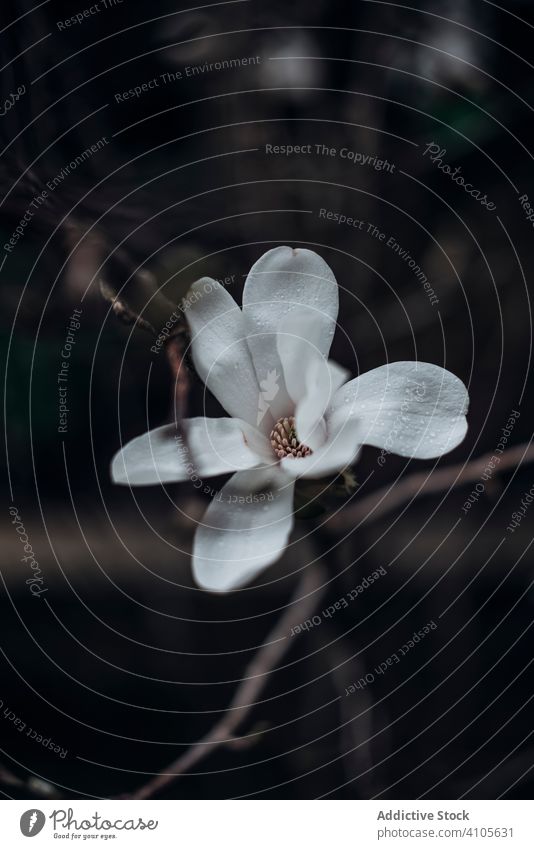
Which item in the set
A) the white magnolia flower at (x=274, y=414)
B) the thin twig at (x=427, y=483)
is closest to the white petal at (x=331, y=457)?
the white magnolia flower at (x=274, y=414)

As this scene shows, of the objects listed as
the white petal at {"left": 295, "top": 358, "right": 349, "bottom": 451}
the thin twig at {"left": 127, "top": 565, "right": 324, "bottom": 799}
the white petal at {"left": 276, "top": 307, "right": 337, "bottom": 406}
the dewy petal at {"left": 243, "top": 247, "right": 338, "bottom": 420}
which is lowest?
the thin twig at {"left": 127, "top": 565, "right": 324, "bottom": 799}

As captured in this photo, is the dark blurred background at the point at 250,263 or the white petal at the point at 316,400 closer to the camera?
the white petal at the point at 316,400

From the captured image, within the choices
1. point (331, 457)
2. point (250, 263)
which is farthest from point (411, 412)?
point (250, 263)

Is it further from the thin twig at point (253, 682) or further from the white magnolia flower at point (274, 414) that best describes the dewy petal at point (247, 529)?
the thin twig at point (253, 682)

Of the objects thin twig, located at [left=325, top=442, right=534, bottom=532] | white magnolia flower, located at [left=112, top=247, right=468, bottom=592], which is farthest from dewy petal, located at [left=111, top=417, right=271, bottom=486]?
thin twig, located at [left=325, top=442, right=534, bottom=532]

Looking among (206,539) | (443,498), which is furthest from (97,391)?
(443,498)

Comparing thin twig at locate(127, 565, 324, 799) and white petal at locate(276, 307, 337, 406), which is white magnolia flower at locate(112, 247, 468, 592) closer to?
white petal at locate(276, 307, 337, 406)
